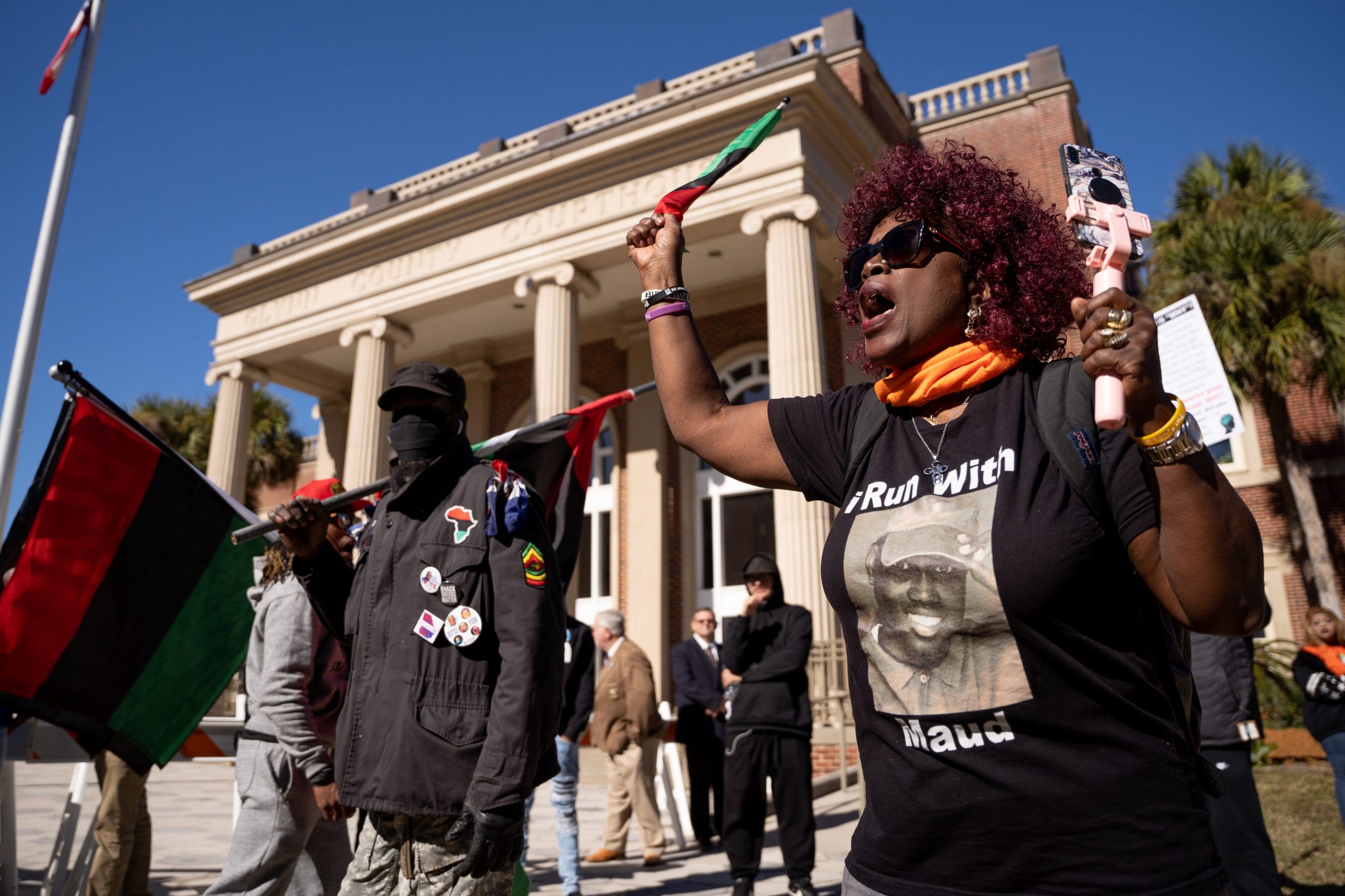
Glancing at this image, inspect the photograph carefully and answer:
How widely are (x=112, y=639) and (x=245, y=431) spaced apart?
19.3 m

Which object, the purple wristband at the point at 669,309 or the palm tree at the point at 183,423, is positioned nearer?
the purple wristband at the point at 669,309

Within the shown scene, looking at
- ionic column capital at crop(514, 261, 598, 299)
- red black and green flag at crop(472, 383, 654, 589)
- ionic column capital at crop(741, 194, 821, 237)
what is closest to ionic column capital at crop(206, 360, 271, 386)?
ionic column capital at crop(514, 261, 598, 299)

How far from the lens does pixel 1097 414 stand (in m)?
1.22

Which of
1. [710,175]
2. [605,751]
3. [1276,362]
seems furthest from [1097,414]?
[1276,362]

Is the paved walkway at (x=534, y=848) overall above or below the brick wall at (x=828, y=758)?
below

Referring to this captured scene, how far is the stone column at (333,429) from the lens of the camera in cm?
2542

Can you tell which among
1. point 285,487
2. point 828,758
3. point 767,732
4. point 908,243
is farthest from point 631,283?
point 908,243

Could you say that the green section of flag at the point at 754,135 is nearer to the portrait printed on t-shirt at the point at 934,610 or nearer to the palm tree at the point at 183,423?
the portrait printed on t-shirt at the point at 934,610

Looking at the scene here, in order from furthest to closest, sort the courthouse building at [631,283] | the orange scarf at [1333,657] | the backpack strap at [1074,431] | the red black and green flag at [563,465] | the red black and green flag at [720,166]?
the courthouse building at [631,283]
the orange scarf at [1333,657]
the red black and green flag at [563,465]
the red black and green flag at [720,166]
the backpack strap at [1074,431]

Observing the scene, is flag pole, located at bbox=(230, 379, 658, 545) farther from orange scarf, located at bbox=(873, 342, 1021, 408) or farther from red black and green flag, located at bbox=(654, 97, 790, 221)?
orange scarf, located at bbox=(873, 342, 1021, 408)

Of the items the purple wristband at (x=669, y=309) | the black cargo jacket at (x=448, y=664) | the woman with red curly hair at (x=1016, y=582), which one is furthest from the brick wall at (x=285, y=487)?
the woman with red curly hair at (x=1016, y=582)

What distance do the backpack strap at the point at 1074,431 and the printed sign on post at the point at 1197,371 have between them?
3.26 meters

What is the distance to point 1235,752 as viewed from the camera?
5.18 m

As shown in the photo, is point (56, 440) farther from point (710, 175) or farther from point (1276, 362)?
point (1276, 362)
